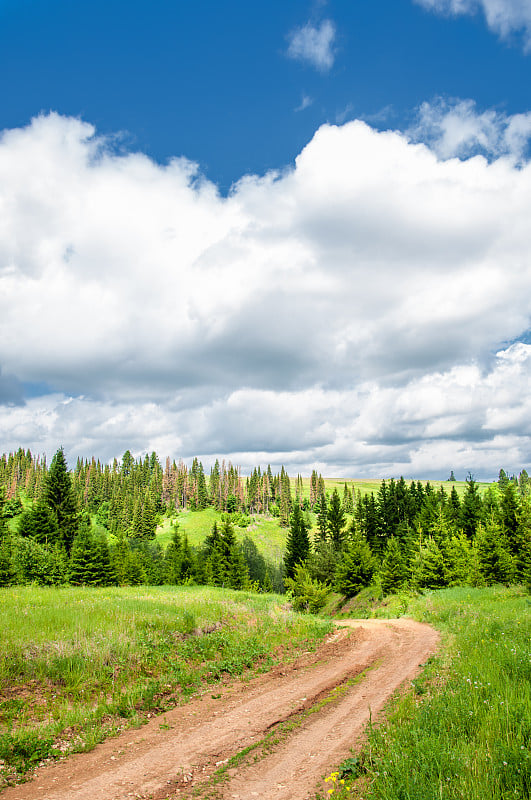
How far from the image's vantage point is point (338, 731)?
7695mm

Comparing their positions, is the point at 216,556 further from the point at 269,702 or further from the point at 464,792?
the point at 464,792

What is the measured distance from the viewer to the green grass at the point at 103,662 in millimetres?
8195

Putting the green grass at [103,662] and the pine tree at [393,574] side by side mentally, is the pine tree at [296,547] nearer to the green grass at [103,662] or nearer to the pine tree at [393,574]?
the pine tree at [393,574]

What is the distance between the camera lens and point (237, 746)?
7.36m

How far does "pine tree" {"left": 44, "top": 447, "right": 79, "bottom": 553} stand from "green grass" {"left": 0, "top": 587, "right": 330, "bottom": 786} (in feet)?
127

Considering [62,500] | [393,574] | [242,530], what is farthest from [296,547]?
[242,530]

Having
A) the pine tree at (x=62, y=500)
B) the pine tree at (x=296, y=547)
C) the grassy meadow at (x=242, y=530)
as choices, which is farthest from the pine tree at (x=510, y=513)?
the grassy meadow at (x=242, y=530)

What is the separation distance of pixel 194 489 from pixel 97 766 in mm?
168898

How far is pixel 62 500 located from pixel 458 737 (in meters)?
56.0

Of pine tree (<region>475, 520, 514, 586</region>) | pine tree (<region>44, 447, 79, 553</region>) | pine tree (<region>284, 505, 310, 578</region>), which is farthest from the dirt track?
pine tree (<region>284, 505, 310, 578</region>)

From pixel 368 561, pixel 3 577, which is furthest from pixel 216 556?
pixel 3 577

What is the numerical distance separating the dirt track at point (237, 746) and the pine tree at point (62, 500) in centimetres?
4823

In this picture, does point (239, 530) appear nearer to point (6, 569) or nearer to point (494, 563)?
point (6, 569)

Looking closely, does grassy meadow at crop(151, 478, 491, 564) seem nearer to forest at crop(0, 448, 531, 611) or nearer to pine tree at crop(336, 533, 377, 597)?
forest at crop(0, 448, 531, 611)
